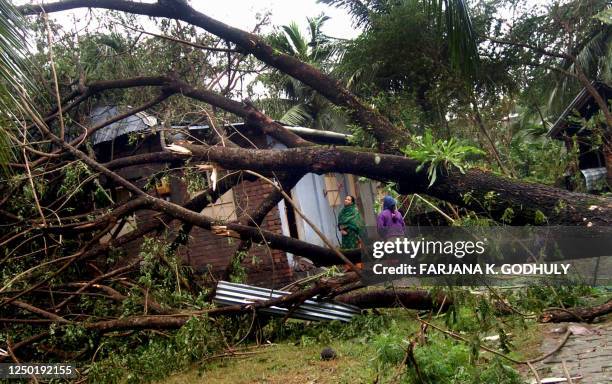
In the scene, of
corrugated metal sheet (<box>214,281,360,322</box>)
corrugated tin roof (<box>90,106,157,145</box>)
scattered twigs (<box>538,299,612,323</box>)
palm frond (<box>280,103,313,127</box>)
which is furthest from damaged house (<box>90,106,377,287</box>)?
palm frond (<box>280,103,313,127</box>)

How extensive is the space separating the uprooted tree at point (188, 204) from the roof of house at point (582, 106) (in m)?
7.09

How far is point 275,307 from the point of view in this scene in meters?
5.43

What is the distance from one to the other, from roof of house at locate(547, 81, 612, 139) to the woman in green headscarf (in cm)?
491

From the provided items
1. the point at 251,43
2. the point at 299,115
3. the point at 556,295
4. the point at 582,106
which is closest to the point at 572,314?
the point at 556,295

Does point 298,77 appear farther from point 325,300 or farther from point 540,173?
point 540,173

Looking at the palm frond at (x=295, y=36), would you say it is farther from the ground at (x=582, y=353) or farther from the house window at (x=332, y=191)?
the ground at (x=582, y=353)

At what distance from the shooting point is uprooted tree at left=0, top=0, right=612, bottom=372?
4.44 metres

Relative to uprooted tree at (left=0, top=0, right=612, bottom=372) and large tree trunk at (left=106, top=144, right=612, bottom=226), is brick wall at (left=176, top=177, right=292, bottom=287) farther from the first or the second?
large tree trunk at (left=106, top=144, right=612, bottom=226)

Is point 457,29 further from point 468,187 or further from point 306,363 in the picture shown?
point 306,363

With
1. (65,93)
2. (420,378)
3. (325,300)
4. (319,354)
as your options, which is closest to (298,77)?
(325,300)

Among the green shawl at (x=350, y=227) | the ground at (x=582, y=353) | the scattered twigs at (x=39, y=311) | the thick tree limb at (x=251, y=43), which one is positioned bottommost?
the ground at (x=582, y=353)

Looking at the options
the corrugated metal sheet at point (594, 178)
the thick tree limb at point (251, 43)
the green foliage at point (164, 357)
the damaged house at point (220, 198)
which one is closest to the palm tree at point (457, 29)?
the thick tree limb at point (251, 43)

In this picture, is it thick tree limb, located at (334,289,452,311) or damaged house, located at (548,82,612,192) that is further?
damaged house, located at (548,82,612,192)

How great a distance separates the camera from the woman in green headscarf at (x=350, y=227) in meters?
8.18
